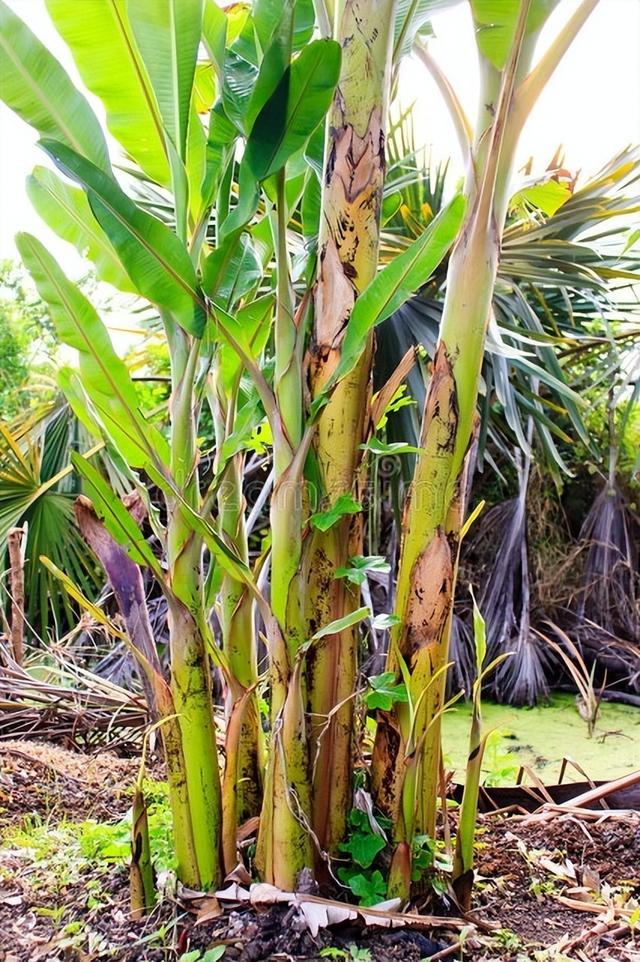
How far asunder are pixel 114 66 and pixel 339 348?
422 mm

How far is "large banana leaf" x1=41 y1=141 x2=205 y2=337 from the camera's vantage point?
0.79 meters

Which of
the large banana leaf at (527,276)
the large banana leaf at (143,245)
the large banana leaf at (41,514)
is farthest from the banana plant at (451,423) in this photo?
the large banana leaf at (41,514)

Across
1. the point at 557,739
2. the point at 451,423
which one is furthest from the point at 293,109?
the point at 557,739

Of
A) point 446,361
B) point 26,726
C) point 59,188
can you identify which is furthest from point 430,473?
point 26,726

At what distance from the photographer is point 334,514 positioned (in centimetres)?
89

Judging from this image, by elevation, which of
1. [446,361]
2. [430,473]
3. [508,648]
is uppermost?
[446,361]

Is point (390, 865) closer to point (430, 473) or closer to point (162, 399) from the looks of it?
point (430, 473)

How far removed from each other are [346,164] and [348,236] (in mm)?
87

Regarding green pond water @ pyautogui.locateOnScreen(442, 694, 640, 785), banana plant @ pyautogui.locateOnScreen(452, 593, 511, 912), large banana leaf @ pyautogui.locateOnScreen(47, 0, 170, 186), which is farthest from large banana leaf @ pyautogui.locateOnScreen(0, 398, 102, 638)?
banana plant @ pyautogui.locateOnScreen(452, 593, 511, 912)

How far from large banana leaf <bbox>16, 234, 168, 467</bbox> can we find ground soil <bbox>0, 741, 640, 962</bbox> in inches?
21.3

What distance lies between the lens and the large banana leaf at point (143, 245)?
30.9 inches

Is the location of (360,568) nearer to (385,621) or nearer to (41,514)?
(385,621)

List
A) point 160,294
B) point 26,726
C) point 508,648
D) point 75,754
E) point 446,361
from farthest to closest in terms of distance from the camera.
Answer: point 508,648 < point 26,726 < point 75,754 < point 446,361 < point 160,294

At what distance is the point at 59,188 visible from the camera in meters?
0.95
